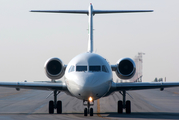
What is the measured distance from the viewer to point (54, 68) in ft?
73.5

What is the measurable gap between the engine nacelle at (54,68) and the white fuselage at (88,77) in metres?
2.85

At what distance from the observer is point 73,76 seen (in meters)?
18.2

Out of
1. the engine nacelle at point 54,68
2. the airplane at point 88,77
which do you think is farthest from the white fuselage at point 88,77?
the engine nacelle at point 54,68

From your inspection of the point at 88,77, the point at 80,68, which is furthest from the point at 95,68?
the point at 88,77

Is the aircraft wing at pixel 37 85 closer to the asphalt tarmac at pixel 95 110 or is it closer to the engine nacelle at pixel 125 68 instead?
the asphalt tarmac at pixel 95 110

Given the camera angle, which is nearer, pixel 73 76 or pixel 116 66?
pixel 73 76

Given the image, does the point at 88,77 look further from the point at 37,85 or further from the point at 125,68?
the point at 125,68

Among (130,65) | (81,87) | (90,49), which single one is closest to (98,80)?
(81,87)

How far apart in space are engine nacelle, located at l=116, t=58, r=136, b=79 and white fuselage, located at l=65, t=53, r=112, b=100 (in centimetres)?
310

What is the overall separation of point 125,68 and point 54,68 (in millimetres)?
4414

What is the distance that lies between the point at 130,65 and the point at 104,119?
5.96 metres

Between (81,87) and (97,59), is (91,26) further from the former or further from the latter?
(81,87)

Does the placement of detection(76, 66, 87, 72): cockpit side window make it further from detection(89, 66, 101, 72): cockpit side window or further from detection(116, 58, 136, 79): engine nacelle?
detection(116, 58, 136, 79): engine nacelle

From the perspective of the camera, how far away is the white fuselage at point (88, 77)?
1739 centimetres
